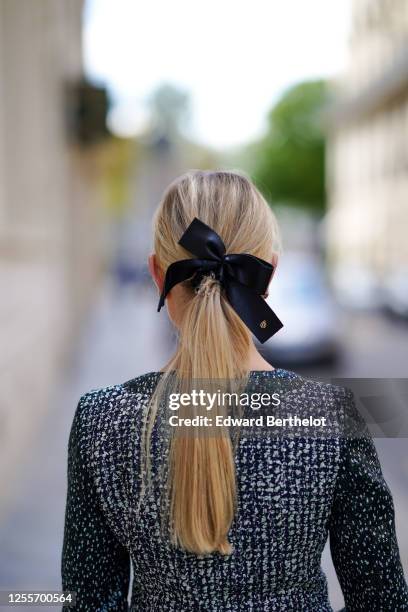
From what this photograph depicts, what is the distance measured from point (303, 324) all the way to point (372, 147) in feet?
95.0

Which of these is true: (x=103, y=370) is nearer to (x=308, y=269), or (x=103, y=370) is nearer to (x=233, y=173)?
(x=308, y=269)

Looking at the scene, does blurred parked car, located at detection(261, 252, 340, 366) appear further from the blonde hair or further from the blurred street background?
the blonde hair

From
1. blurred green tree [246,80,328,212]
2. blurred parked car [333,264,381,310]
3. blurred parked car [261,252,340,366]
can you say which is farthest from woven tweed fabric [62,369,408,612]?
blurred green tree [246,80,328,212]

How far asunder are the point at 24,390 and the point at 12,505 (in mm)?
1616

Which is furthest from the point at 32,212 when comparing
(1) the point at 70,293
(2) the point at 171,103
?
(2) the point at 171,103

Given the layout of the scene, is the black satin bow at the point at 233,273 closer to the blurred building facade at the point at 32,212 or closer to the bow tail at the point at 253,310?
the bow tail at the point at 253,310

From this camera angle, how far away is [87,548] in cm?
149

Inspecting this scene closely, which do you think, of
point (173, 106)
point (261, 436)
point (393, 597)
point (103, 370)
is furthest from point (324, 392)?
point (173, 106)

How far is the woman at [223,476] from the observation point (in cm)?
137

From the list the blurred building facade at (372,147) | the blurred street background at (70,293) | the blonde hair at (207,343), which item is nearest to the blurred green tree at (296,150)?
the blurred building facade at (372,147)

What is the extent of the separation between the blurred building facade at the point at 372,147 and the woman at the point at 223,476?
27716 mm

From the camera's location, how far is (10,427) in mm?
5805

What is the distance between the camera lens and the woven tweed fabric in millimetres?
1381

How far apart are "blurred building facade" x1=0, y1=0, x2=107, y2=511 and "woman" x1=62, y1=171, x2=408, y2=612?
4.02 meters
